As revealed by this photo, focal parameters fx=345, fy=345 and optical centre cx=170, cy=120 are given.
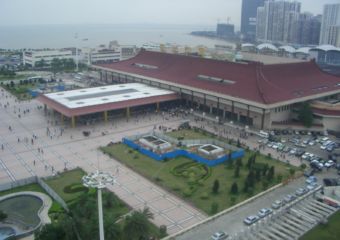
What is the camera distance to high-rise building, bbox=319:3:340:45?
119 m

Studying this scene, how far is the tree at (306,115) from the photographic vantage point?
4125 centimetres

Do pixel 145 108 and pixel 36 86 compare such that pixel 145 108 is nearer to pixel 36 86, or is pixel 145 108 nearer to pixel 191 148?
pixel 191 148

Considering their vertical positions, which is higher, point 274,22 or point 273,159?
point 274,22

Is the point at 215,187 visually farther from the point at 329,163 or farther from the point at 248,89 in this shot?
the point at 248,89

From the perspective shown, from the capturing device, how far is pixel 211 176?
29.2 meters

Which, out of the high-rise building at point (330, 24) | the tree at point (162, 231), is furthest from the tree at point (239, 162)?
the high-rise building at point (330, 24)

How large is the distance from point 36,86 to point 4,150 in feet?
120

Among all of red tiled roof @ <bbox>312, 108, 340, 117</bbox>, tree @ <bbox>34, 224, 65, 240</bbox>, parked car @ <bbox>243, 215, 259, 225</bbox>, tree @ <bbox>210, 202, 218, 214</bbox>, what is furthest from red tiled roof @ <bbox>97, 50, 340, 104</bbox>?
tree @ <bbox>34, 224, 65, 240</bbox>

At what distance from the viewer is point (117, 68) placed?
66.1 metres

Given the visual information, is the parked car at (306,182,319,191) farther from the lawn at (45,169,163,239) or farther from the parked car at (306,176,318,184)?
the lawn at (45,169,163,239)

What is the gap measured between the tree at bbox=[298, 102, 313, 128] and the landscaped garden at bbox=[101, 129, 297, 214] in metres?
11.0

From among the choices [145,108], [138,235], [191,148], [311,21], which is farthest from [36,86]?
[311,21]

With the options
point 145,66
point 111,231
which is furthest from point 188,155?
point 145,66

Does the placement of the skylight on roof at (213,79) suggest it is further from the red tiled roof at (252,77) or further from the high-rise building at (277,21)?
the high-rise building at (277,21)
